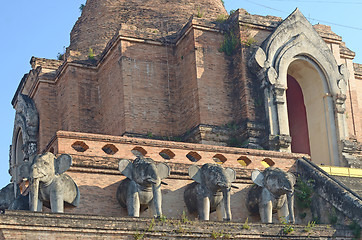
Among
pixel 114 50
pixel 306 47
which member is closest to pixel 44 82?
pixel 114 50

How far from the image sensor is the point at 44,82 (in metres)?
23.4

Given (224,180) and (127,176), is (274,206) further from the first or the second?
(127,176)

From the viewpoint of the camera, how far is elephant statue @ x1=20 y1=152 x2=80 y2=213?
45.3 feet

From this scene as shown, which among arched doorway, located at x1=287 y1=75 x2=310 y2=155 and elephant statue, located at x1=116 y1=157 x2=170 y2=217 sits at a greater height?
arched doorway, located at x1=287 y1=75 x2=310 y2=155

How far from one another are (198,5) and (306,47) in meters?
4.74

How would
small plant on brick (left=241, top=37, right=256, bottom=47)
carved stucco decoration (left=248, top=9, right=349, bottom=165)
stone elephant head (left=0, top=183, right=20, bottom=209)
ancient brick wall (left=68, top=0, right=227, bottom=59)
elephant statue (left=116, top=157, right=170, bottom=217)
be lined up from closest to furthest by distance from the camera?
1. elephant statue (left=116, top=157, right=170, bottom=217)
2. stone elephant head (left=0, top=183, right=20, bottom=209)
3. carved stucco decoration (left=248, top=9, right=349, bottom=165)
4. small plant on brick (left=241, top=37, right=256, bottom=47)
5. ancient brick wall (left=68, top=0, right=227, bottom=59)

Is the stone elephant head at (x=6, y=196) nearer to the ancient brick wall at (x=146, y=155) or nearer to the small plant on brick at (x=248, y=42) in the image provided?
→ the ancient brick wall at (x=146, y=155)

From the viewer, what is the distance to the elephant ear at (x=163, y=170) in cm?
1459

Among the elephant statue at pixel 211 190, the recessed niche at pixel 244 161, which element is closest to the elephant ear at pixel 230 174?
the elephant statue at pixel 211 190

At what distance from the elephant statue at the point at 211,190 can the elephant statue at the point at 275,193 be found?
0.78m

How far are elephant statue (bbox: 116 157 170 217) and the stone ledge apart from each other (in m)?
1.05

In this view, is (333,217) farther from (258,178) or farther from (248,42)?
(248,42)

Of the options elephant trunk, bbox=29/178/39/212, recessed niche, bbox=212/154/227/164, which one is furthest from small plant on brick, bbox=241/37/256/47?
elephant trunk, bbox=29/178/39/212

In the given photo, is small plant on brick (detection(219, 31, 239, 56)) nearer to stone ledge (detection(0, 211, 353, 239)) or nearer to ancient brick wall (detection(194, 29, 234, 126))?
ancient brick wall (detection(194, 29, 234, 126))
